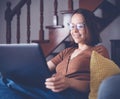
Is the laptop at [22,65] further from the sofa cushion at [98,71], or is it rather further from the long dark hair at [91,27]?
the long dark hair at [91,27]

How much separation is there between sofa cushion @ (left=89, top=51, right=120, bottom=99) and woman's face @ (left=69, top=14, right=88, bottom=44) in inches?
15.0

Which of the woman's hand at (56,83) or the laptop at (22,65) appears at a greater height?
the laptop at (22,65)

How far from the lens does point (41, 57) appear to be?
5.16 ft

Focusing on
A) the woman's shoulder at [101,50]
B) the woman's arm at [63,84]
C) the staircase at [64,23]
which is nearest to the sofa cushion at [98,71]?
the woman's arm at [63,84]

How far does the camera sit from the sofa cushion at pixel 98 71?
1.52 meters

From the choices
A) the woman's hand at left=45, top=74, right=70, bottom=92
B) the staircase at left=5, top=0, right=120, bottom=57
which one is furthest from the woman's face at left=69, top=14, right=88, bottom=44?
the staircase at left=5, top=0, right=120, bottom=57

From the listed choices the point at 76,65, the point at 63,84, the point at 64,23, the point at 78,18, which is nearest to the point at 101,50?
the point at 76,65

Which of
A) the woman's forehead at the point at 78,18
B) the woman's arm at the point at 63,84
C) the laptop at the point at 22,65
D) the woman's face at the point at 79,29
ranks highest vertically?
the woman's forehead at the point at 78,18

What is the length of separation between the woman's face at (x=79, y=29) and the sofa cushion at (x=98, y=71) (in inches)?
15.0

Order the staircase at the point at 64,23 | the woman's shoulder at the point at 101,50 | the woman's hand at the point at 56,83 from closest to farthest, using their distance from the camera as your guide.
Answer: the woman's hand at the point at 56,83 < the woman's shoulder at the point at 101,50 < the staircase at the point at 64,23

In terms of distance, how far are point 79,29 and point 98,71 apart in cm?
49

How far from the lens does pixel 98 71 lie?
1.55 metres

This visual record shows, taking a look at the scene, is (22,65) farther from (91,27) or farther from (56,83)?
(91,27)

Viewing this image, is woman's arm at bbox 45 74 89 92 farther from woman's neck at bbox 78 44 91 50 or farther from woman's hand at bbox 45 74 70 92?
woman's neck at bbox 78 44 91 50
